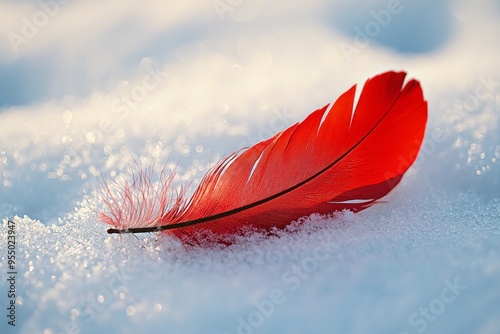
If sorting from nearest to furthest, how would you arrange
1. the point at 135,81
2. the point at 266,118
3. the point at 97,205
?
1. the point at 97,205
2. the point at 266,118
3. the point at 135,81

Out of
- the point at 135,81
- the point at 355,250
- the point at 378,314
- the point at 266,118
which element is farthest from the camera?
the point at 135,81

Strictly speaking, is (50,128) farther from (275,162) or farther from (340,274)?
(340,274)

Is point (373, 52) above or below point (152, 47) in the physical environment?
below

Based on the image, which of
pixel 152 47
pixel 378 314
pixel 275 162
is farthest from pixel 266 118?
pixel 378 314

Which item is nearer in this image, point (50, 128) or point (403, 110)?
point (403, 110)

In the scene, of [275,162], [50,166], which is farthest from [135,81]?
[275,162]

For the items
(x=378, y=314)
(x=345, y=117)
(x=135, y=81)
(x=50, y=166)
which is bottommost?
(x=378, y=314)
